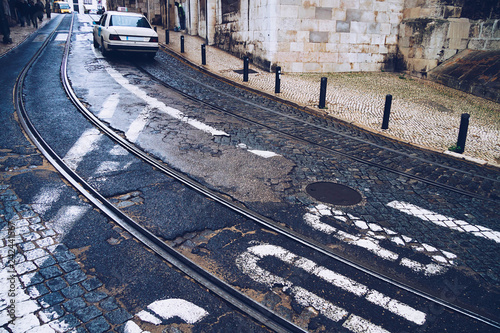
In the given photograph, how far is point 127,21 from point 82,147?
32.6ft

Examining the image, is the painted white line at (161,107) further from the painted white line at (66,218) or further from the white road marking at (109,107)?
the painted white line at (66,218)

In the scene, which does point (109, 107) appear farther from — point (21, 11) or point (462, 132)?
point (21, 11)

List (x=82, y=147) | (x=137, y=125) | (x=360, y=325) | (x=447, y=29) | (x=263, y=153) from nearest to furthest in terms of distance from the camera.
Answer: (x=360, y=325) < (x=82, y=147) < (x=263, y=153) < (x=137, y=125) < (x=447, y=29)

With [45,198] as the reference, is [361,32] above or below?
above

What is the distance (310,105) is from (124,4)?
3155 cm

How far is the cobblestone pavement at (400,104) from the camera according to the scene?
855 centimetres

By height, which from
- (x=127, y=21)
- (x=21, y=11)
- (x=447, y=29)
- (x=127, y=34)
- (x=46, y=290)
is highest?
(x=21, y=11)

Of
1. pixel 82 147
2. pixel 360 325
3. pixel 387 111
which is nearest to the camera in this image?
pixel 360 325

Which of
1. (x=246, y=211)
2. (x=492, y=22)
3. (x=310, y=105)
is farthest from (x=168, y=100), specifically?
(x=492, y=22)

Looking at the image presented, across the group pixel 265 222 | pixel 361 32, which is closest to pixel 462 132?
pixel 265 222

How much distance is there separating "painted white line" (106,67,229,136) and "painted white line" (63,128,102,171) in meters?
1.99

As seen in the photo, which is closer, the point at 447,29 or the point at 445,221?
the point at 445,221

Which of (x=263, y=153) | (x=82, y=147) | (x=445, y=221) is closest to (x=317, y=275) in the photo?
(x=445, y=221)

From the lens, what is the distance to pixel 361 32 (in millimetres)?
15312
